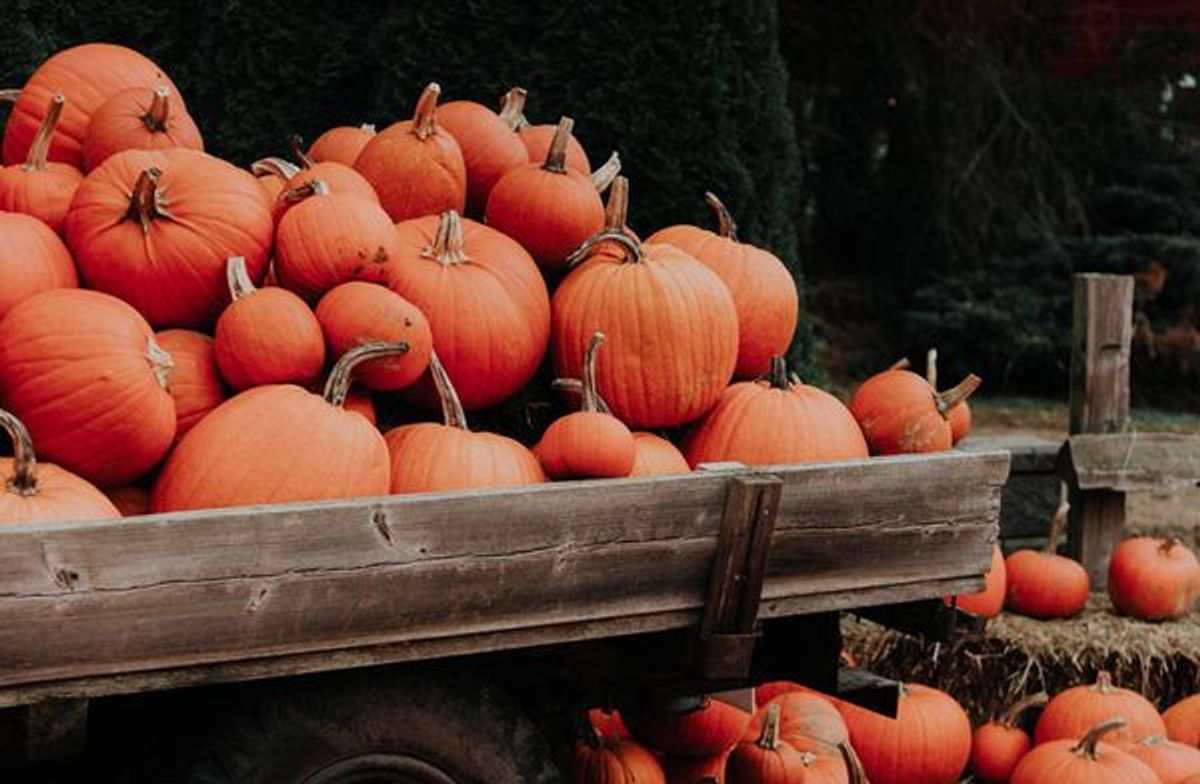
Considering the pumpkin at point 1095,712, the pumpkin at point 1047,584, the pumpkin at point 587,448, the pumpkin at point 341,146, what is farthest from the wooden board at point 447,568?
the pumpkin at point 1047,584

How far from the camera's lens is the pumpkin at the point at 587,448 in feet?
8.69

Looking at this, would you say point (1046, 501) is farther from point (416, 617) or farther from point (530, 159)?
point (416, 617)

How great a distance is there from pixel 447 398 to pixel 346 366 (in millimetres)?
243

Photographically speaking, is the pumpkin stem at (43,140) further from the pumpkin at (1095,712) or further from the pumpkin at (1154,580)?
the pumpkin at (1154,580)

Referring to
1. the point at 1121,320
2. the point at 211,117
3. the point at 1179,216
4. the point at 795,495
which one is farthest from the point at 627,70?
the point at 1179,216

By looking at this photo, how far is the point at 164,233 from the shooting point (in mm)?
2684

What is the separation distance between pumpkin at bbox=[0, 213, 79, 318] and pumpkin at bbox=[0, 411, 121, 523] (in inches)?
12.4

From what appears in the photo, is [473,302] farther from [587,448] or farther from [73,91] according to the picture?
[73,91]

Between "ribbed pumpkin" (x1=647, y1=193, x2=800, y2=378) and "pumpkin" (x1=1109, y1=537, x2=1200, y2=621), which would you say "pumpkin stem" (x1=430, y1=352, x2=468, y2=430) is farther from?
"pumpkin" (x1=1109, y1=537, x2=1200, y2=621)

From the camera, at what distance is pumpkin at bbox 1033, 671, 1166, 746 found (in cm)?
425

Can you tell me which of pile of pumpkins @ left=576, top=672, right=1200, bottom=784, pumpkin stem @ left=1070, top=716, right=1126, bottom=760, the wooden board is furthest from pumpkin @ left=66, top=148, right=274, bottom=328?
pumpkin stem @ left=1070, top=716, right=1126, bottom=760

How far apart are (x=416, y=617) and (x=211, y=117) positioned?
115 inches

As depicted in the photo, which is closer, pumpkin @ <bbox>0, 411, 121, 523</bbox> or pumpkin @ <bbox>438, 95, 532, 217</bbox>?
pumpkin @ <bbox>0, 411, 121, 523</bbox>

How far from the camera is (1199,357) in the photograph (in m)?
7.91
